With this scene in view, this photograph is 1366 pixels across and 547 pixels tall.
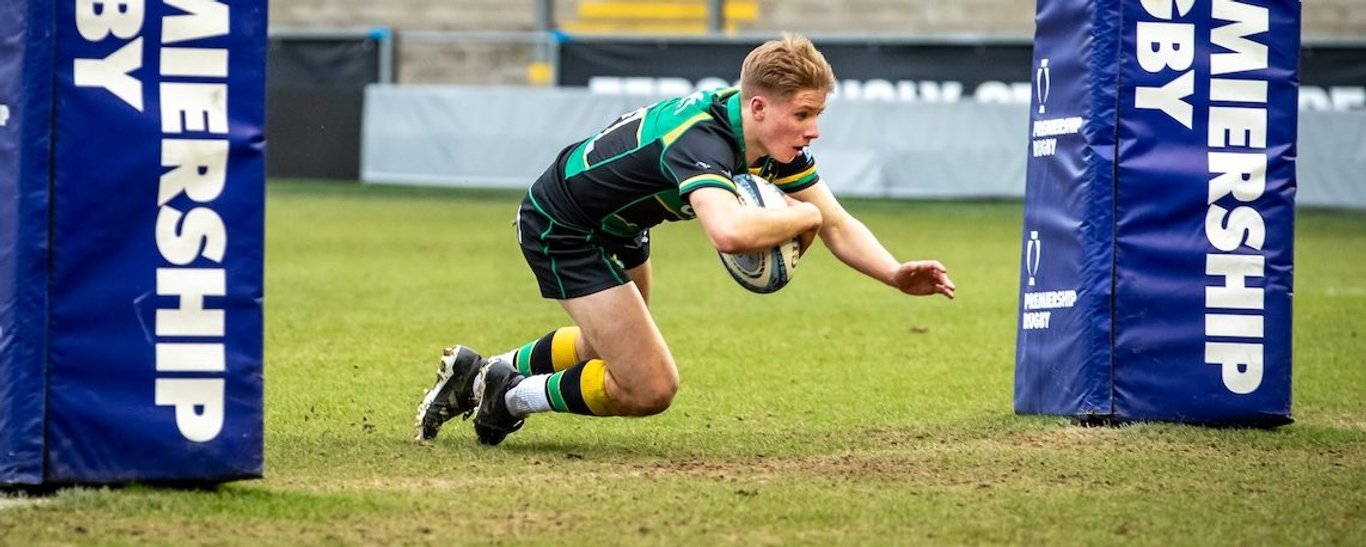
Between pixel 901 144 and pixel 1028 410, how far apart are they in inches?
526

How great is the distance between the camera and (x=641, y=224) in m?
6.10

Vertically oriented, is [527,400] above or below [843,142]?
below

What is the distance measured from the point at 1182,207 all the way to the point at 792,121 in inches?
66.0

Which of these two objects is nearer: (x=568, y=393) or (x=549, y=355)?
(x=568, y=393)

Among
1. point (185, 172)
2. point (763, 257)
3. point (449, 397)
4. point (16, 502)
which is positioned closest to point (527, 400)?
point (449, 397)

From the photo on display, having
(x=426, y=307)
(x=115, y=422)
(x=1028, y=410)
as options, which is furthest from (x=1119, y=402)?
(x=426, y=307)

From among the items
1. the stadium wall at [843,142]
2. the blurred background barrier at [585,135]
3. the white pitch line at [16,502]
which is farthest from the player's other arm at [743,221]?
the blurred background barrier at [585,135]

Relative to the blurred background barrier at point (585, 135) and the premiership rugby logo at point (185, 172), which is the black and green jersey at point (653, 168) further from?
the blurred background barrier at point (585, 135)

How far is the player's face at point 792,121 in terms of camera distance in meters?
5.56

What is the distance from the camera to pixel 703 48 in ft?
70.3

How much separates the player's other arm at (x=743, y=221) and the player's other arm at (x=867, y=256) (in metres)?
0.38

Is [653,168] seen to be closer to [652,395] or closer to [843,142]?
[652,395]

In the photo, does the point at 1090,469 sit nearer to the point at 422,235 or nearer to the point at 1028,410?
the point at 1028,410

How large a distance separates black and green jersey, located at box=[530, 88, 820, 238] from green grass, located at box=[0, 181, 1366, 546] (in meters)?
0.80
